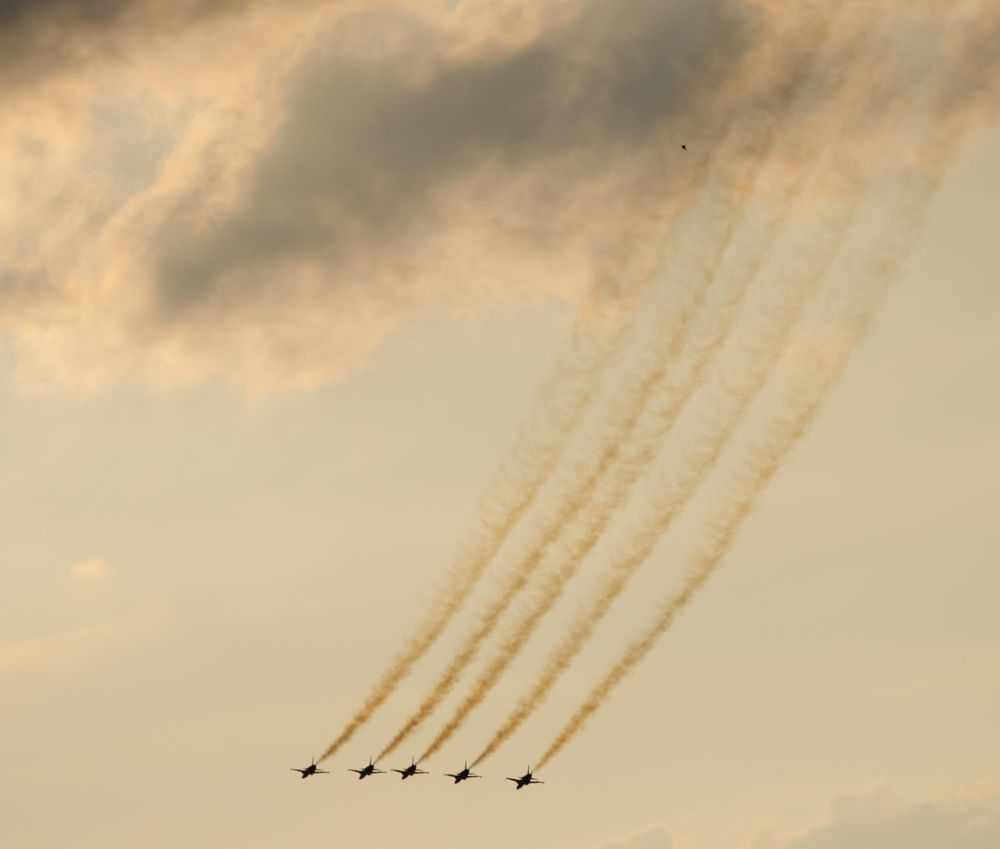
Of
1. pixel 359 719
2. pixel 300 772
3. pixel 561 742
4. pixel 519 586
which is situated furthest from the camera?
pixel 300 772

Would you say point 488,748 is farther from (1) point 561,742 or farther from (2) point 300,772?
(2) point 300,772

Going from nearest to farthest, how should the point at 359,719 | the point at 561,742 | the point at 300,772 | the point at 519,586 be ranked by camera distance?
1. the point at 519,586
2. the point at 561,742
3. the point at 359,719
4. the point at 300,772

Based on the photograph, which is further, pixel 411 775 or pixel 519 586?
pixel 411 775

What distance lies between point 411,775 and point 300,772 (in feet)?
31.9

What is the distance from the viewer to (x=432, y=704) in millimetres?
96250

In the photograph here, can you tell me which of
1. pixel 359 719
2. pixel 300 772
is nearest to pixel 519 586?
pixel 359 719

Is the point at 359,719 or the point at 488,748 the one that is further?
the point at 359,719

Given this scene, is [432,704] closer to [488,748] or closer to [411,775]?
[488,748]

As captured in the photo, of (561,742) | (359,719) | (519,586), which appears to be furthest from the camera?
(359,719)

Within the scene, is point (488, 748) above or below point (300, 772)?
below

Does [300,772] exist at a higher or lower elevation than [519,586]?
higher

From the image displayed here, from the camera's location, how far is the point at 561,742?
94.7m

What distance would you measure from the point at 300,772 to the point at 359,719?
13.2m

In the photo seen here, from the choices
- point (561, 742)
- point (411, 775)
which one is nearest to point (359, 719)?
point (411, 775)
